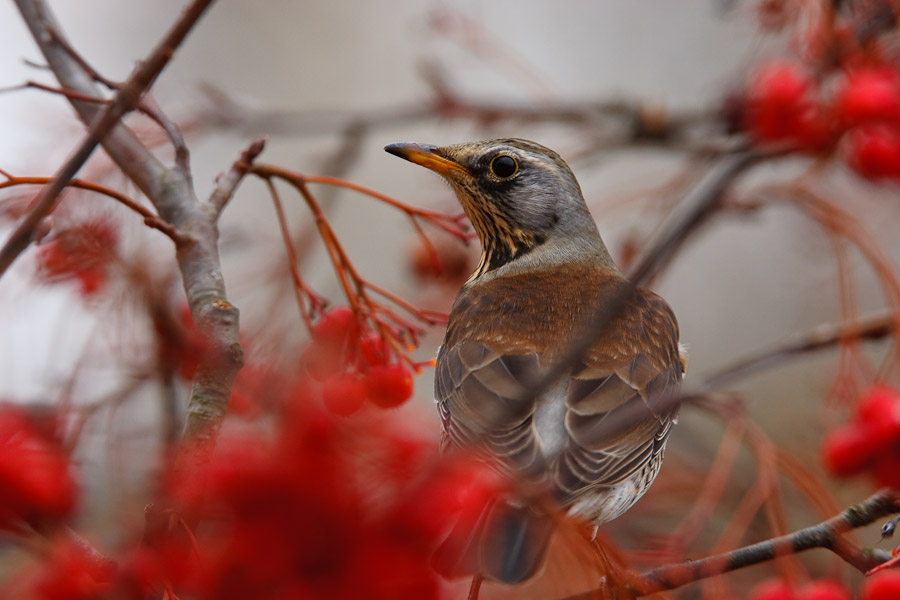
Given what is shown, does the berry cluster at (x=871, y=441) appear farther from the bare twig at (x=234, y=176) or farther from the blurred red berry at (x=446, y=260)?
the blurred red berry at (x=446, y=260)

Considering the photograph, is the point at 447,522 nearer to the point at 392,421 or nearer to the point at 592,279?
A: the point at 392,421

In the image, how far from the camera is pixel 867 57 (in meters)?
2.83

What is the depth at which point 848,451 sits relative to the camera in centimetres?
213

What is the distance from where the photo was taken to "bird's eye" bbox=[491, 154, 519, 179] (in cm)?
291

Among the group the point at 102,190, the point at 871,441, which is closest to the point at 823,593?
the point at 871,441

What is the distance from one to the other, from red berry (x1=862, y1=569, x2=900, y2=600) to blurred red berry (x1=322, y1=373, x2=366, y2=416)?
3.39 feet

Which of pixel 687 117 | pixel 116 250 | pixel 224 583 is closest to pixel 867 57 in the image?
pixel 687 117

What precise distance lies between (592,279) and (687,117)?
2.78ft

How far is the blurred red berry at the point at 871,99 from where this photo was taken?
103 inches

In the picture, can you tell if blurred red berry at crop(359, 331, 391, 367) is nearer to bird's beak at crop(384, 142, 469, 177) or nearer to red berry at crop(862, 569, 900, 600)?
bird's beak at crop(384, 142, 469, 177)

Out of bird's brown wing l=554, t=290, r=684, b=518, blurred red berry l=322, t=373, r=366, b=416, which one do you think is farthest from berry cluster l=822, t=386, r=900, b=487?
blurred red berry l=322, t=373, r=366, b=416

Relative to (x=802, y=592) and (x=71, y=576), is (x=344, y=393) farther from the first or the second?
(x=802, y=592)

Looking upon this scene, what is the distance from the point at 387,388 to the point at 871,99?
1.66 m

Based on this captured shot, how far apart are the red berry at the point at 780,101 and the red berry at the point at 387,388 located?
58.9 inches
